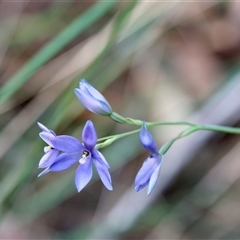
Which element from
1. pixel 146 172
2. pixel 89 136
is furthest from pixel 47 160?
pixel 146 172

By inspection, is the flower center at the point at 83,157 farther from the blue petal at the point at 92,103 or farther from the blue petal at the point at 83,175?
the blue petal at the point at 92,103

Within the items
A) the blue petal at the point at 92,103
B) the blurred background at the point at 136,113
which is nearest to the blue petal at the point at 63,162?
the blue petal at the point at 92,103

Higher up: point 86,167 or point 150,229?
point 86,167

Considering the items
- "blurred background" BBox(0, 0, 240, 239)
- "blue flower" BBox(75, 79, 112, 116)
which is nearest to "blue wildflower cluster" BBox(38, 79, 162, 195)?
"blue flower" BBox(75, 79, 112, 116)

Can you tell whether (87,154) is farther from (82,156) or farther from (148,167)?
(148,167)

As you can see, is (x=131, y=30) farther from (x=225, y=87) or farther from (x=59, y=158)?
(x=59, y=158)

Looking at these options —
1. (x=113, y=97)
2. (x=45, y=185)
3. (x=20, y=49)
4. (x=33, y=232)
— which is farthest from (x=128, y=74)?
(x=33, y=232)

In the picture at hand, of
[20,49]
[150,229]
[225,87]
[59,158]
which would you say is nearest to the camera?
[59,158]
